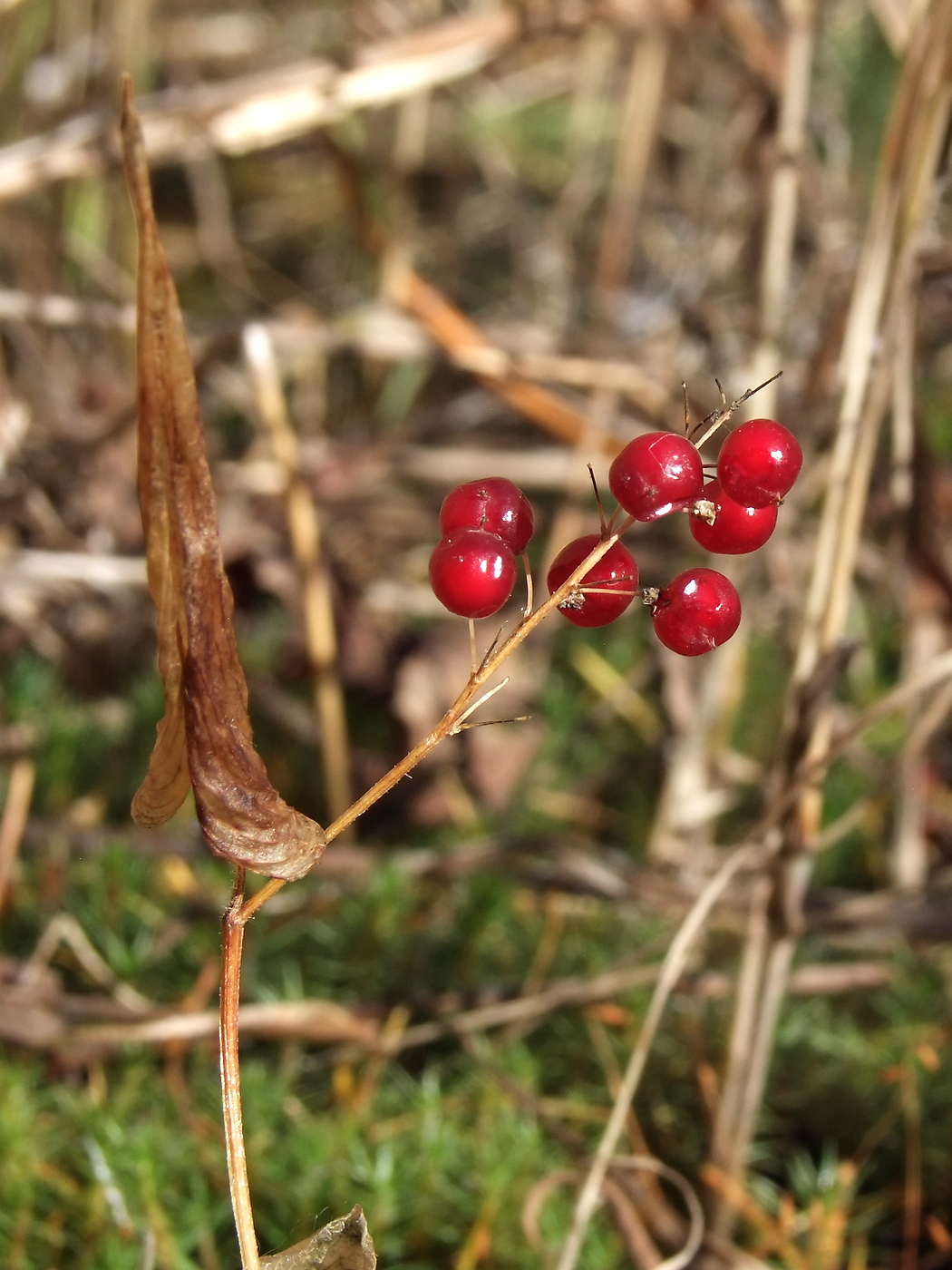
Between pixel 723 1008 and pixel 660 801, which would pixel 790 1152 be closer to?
pixel 723 1008

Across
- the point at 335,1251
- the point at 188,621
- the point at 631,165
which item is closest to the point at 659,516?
the point at 188,621

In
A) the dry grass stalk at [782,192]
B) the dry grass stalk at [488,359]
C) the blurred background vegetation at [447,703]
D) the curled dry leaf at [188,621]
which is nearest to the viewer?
the curled dry leaf at [188,621]

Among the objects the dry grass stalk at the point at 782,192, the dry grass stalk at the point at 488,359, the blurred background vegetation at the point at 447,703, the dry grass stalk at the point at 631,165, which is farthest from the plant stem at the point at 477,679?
the dry grass stalk at the point at 631,165

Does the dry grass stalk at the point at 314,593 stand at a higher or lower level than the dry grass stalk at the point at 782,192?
lower

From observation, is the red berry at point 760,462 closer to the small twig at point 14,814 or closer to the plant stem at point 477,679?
the plant stem at point 477,679

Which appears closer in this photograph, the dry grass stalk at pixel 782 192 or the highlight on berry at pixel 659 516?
the highlight on berry at pixel 659 516

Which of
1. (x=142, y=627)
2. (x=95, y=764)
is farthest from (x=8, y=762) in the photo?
(x=142, y=627)

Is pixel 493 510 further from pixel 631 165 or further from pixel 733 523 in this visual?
pixel 631 165
